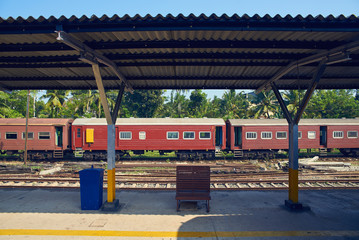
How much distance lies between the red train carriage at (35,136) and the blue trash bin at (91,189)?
1099 cm

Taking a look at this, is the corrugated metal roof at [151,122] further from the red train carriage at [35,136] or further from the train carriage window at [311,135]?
the train carriage window at [311,135]

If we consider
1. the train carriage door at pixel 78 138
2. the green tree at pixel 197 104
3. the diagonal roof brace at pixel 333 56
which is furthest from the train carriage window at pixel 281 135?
the green tree at pixel 197 104

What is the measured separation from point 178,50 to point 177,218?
15.7 ft

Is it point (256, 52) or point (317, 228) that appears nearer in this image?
point (317, 228)

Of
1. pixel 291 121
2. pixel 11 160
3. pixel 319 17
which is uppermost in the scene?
pixel 319 17

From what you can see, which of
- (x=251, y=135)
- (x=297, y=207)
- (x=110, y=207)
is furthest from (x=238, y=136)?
→ (x=110, y=207)

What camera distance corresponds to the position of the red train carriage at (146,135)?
53.4 feet

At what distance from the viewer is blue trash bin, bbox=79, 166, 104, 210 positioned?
22.7ft

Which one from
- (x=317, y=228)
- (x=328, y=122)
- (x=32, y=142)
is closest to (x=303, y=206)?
(x=317, y=228)

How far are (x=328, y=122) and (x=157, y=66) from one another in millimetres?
16431

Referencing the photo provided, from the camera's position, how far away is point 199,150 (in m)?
17.1

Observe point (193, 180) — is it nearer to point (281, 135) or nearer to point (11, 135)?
point (281, 135)

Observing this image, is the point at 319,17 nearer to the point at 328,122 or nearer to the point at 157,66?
the point at 157,66

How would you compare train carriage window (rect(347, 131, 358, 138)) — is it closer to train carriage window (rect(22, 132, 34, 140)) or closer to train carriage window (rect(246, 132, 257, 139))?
train carriage window (rect(246, 132, 257, 139))
